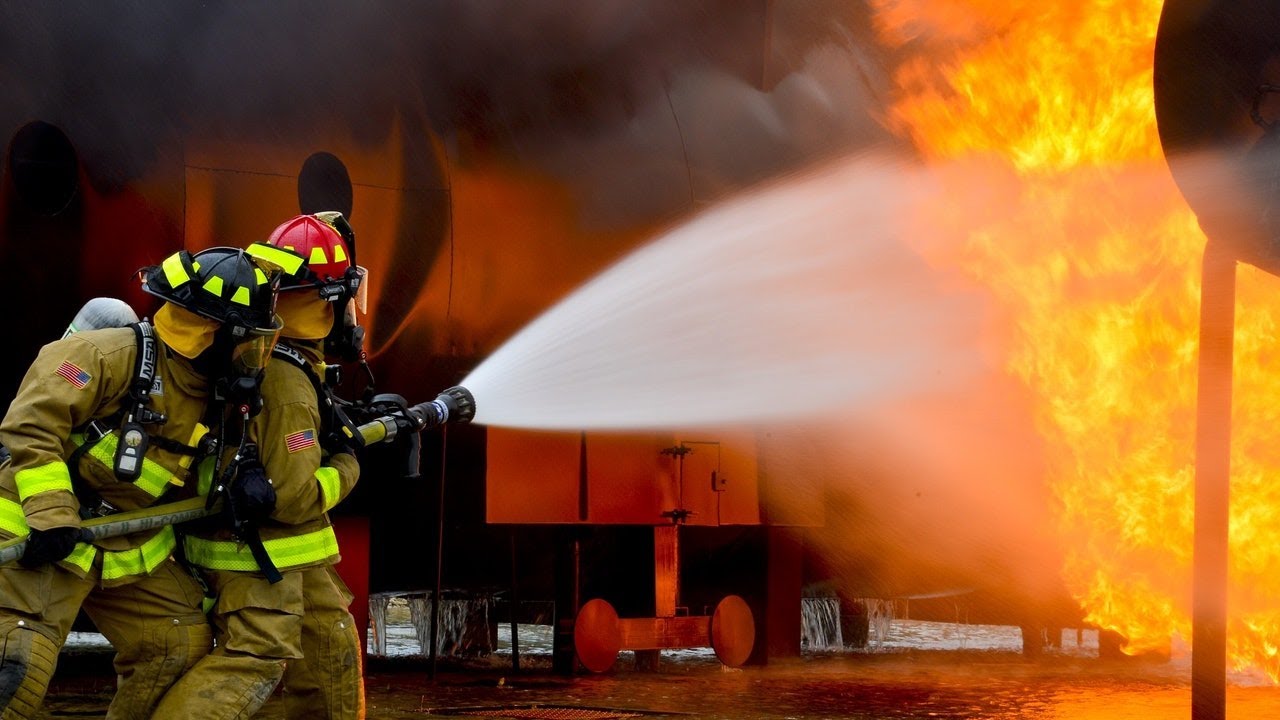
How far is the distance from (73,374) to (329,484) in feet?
3.01

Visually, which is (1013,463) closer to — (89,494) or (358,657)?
(358,657)

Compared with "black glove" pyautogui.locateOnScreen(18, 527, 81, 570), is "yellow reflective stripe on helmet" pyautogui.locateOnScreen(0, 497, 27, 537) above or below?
above

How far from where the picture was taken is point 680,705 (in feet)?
25.4

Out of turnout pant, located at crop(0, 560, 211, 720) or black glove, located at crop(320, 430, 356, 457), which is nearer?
turnout pant, located at crop(0, 560, 211, 720)

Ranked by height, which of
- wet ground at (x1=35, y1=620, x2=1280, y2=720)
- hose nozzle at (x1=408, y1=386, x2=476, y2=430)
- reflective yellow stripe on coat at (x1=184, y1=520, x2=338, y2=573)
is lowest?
wet ground at (x1=35, y1=620, x2=1280, y2=720)

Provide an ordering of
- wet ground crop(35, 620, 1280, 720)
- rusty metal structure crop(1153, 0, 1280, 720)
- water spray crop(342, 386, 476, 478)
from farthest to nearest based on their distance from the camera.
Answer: wet ground crop(35, 620, 1280, 720) < water spray crop(342, 386, 476, 478) < rusty metal structure crop(1153, 0, 1280, 720)

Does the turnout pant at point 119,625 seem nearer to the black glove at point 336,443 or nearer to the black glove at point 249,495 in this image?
the black glove at point 249,495

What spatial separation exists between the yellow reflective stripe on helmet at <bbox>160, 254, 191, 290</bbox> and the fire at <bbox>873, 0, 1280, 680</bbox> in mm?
5093

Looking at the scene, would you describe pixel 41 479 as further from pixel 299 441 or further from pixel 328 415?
pixel 328 415

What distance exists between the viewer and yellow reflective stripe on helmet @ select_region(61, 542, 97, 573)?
4488 millimetres

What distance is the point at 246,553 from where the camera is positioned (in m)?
4.89

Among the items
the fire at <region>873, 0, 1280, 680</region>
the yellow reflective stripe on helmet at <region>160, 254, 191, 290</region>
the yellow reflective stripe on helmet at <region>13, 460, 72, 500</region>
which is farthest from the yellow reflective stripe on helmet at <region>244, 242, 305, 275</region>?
the fire at <region>873, 0, 1280, 680</region>

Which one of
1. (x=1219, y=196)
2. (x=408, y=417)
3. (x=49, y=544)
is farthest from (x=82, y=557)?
(x=1219, y=196)

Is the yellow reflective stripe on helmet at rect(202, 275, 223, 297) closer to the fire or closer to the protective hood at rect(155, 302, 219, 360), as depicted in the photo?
the protective hood at rect(155, 302, 219, 360)
